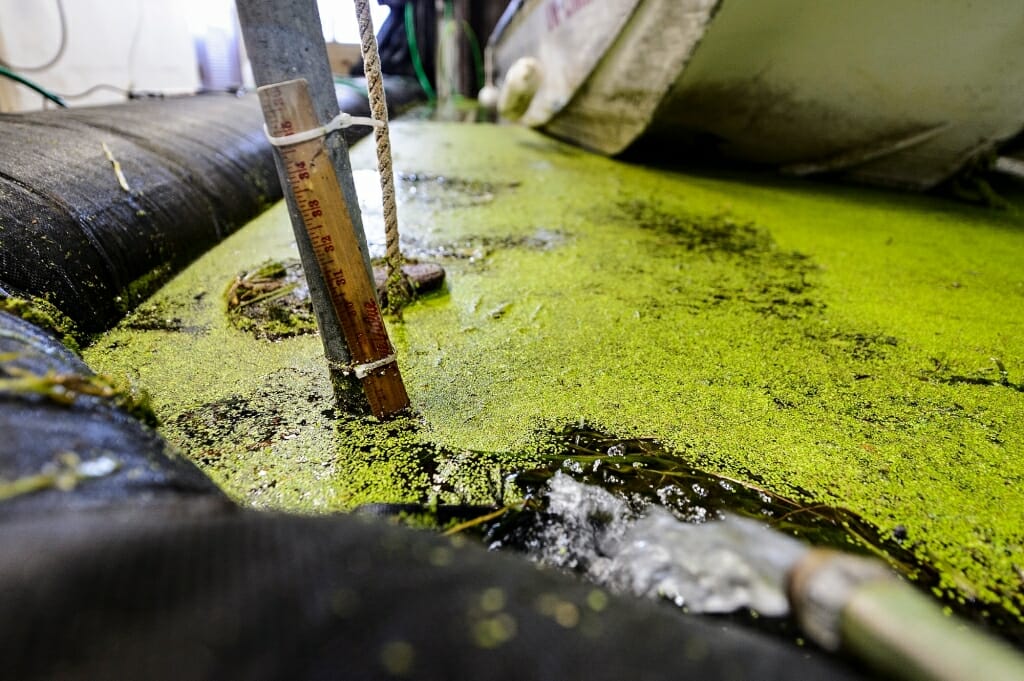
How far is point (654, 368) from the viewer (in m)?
0.98

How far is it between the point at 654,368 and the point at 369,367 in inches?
21.1

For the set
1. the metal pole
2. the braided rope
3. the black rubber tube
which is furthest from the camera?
the black rubber tube

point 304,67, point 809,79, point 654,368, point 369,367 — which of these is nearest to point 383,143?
point 304,67

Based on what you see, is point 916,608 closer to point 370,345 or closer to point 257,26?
point 370,345

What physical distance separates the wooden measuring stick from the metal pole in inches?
0.8

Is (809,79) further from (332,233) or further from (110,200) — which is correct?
(110,200)

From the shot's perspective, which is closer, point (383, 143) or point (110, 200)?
point (383, 143)

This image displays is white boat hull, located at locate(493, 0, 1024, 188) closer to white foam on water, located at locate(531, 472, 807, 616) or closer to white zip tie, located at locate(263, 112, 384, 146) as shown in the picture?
white zip tie, located at locate(263, 112, 384, 146)

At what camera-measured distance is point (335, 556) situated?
35cm

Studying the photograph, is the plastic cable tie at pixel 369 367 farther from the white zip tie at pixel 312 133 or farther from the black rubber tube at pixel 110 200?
the black rubber tube at pixel 110 200

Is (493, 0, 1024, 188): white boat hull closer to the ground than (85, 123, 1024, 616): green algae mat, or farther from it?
farther from it

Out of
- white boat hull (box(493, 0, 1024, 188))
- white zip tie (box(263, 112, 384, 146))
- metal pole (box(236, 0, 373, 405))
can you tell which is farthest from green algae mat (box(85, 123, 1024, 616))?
white boat hull (box(493, 0, 1024, 188))

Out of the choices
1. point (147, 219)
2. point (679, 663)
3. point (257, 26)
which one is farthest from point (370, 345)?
point (147, 219)

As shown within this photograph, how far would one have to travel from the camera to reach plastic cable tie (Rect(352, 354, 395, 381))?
0.73 m
